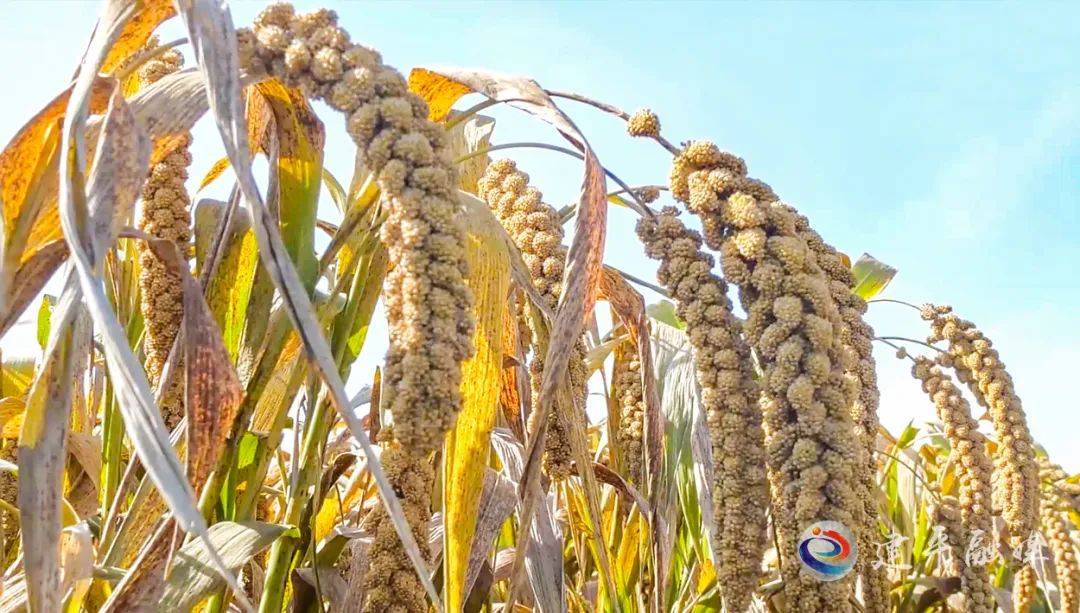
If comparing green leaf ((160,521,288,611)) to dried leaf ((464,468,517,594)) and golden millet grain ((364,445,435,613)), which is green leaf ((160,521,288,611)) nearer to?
golden millet grain ((364,445,435,613))

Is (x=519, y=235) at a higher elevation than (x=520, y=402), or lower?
higher

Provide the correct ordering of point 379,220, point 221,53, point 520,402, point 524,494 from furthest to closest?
point 520,402 < point 379,220 < point 524,494 < point 221,53

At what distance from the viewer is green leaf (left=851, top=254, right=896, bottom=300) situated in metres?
3.30

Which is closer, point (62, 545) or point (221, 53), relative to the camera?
point (221, 53)

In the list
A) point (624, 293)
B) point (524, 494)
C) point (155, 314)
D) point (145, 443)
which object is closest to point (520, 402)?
point (624, 293)

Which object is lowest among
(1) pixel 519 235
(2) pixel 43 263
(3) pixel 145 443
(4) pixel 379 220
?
(3) pixel 145 443

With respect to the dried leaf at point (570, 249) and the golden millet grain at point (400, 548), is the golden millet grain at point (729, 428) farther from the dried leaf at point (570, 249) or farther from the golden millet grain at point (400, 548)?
the golden millet grain at point (400, 548)

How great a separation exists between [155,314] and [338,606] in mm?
560

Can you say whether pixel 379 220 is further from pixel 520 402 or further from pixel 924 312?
pixel 924 312

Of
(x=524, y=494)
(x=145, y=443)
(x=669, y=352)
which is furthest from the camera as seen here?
(x=669, y=352)

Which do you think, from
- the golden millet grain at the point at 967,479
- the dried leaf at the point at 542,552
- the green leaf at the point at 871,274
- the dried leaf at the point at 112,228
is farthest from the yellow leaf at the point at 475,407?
the green leaf at the point at 871,274

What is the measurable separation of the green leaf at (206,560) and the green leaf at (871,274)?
2451mm

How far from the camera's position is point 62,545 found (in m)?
1.37

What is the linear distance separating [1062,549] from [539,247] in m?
2.23
